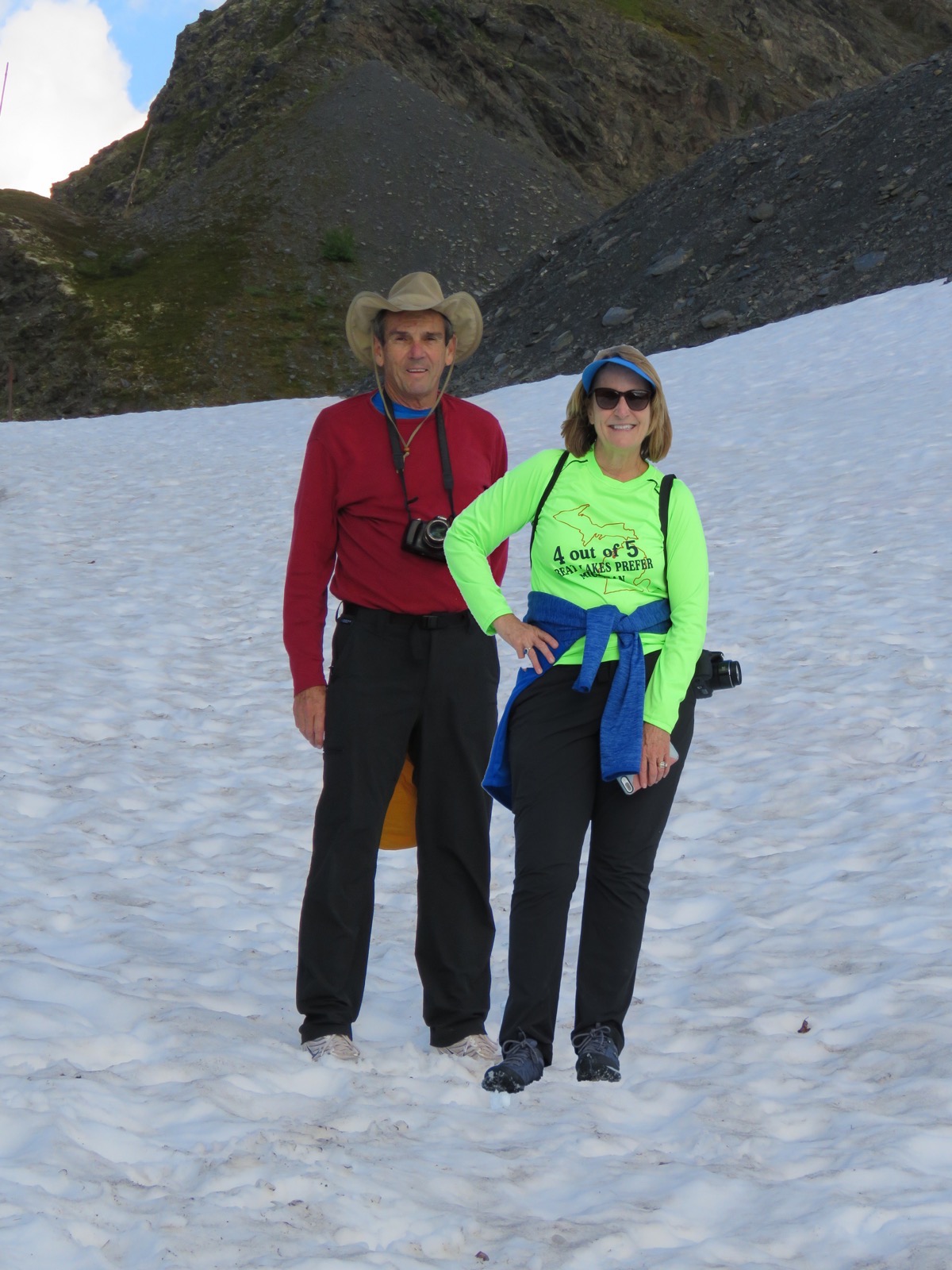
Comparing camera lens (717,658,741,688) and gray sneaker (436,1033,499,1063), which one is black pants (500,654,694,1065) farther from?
gray sneaker (436,1033,499,1063)

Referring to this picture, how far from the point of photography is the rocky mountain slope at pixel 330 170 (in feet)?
175

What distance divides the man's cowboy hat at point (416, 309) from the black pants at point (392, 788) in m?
0.90

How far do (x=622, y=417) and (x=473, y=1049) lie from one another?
2.09 meters

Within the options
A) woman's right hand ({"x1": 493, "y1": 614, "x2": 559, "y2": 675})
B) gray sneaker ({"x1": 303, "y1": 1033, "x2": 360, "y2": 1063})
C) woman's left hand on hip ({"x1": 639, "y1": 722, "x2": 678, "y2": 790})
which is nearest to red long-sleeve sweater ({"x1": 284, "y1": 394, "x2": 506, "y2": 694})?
woman's right hand ({"x1": 493, "y1": 614, "x2": 559, "y2": 675})

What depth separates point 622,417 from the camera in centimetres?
388

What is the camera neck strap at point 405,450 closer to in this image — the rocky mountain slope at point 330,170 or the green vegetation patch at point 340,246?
the rocky mountain slope at point 330,170

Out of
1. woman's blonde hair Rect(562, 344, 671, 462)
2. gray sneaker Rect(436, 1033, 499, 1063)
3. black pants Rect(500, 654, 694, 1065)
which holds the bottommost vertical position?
gray sneaker Rect(436, 1033, 499, 1063)

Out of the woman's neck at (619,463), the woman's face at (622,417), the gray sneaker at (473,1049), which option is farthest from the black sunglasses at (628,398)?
the gray sneaker at (473,1049)

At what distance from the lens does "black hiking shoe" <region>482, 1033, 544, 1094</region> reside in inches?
149

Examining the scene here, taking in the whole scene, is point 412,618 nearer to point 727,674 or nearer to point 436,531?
point 436,531

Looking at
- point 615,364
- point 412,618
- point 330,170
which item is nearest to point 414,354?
point 615,364

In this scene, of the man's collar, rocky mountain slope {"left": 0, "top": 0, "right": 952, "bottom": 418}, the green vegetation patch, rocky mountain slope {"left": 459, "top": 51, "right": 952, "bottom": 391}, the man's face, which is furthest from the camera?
the green vegetation patch

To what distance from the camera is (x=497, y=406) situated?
22.5 m

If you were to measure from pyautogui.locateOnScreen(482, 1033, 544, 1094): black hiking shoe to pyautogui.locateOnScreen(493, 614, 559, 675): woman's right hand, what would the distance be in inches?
44.3
